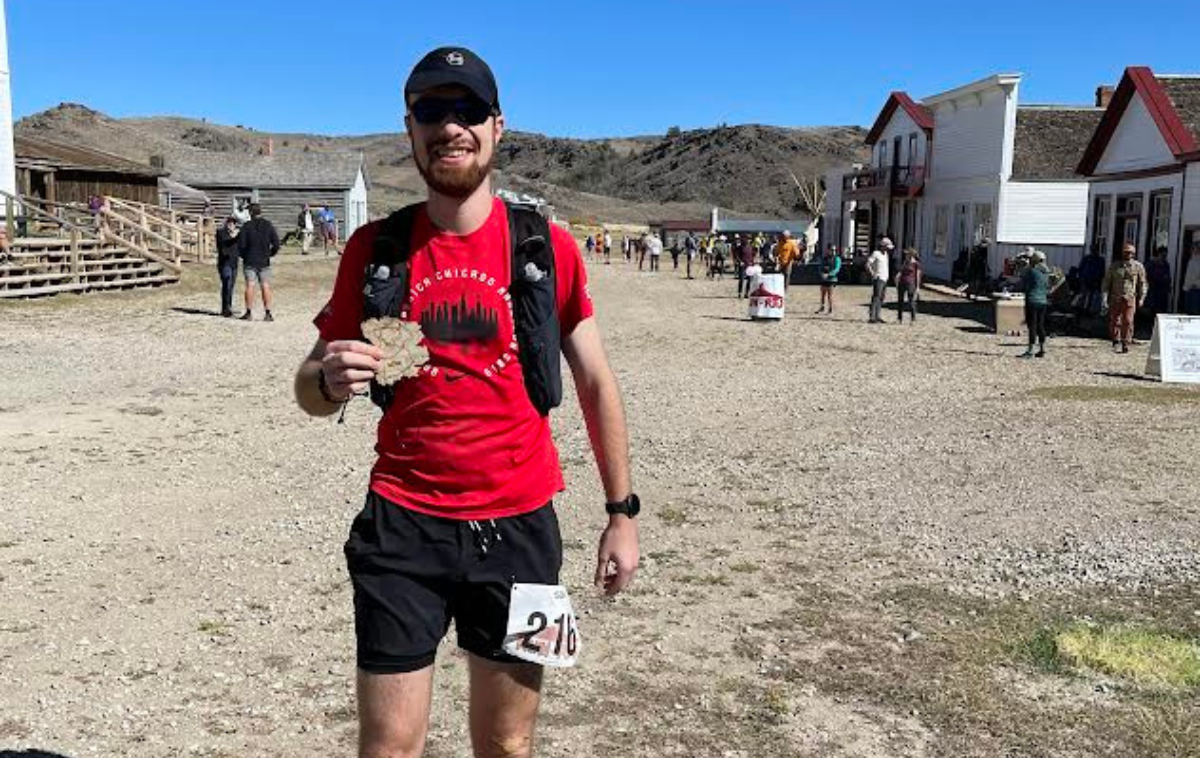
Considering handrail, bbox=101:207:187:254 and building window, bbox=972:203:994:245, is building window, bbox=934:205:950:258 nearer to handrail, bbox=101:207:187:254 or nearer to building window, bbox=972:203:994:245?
building window, bbox=972:203:994:245

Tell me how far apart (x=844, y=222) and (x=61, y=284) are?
3363 centimetres

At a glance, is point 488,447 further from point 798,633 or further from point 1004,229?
point 1004,229

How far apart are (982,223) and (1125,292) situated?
16811 millimetres

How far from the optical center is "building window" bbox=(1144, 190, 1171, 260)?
21594 millimetres

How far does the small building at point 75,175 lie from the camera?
30.1 metres

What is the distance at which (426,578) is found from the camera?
2.50 m

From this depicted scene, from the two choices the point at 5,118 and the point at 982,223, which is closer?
the point at 5,118

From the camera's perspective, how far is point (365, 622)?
98.3 inches

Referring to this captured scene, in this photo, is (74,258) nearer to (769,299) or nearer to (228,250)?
(228,250)

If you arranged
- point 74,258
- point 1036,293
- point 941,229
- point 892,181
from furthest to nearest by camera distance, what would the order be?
point 892,181
point 941,229
point 74,258
point 1036,293

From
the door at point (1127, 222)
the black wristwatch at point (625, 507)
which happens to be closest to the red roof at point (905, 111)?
the door at point (1127, 222)

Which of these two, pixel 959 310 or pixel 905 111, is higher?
pixel 905 111

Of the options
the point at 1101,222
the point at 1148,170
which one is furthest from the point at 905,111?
the point at 1148,170

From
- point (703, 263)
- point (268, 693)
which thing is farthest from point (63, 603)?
point (703, 263)
